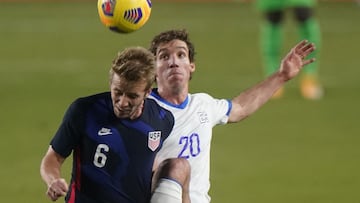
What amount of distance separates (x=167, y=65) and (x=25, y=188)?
2693 millimetres

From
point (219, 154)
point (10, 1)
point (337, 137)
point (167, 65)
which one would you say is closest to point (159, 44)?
point (167, 65)

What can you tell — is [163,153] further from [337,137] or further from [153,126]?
[337,137]


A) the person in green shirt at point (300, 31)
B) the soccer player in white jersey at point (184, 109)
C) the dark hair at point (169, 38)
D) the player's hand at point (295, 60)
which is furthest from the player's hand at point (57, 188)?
the person in green shirt at point (300, 31)

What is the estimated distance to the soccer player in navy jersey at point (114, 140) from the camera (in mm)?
5430

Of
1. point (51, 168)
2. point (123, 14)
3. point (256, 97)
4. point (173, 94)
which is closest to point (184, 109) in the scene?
point (173, 94)

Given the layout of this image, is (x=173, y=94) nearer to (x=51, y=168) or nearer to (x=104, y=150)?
(x=104, y=150)

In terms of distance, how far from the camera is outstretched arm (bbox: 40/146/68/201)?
5.12m

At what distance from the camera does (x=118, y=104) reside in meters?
5.46

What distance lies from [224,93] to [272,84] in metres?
5.37

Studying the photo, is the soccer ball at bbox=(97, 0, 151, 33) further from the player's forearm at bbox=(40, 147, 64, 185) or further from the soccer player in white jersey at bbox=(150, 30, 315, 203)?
the player's forearm at bbox=(40, 147, 64, 185)

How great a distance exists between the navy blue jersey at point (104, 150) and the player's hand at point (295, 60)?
1235mm

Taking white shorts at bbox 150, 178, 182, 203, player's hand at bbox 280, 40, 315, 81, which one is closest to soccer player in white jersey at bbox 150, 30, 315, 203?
white shorts at bbox 150, 178, 182, 203

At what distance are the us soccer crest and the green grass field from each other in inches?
97.9

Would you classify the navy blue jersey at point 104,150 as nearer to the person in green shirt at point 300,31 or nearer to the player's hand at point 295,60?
the player's hand at point 295,60
